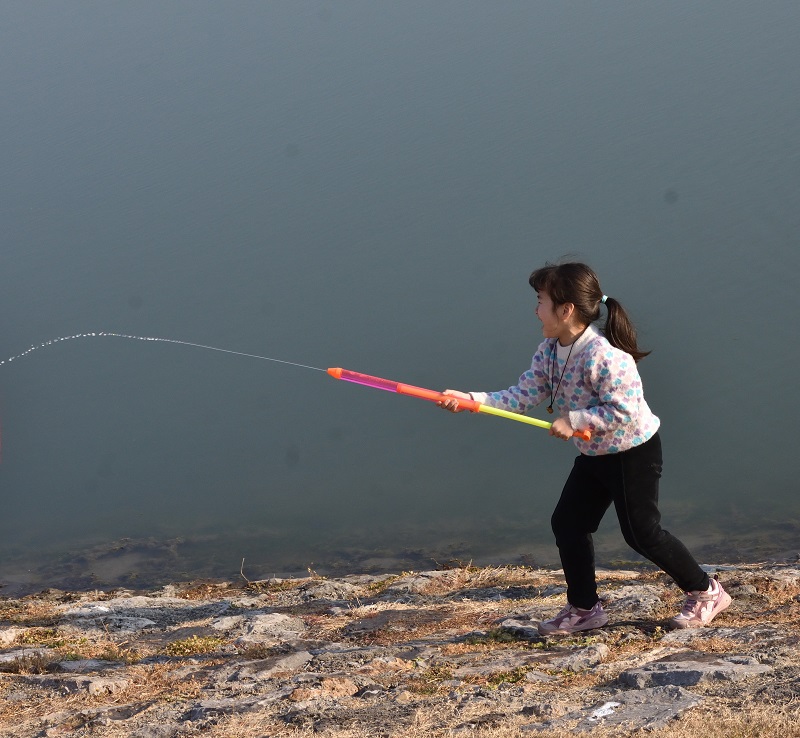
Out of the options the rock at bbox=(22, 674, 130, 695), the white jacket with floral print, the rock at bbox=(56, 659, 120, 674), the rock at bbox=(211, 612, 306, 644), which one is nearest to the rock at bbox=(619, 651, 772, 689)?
the white jacket with floral print

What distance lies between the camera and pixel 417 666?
3.97m

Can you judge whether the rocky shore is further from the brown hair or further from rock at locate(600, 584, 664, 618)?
the brown hair

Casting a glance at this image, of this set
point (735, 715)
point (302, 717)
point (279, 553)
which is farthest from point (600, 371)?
Answer: point (279, 553)

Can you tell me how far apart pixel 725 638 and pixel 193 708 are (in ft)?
6.77

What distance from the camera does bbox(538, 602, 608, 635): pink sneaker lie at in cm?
431

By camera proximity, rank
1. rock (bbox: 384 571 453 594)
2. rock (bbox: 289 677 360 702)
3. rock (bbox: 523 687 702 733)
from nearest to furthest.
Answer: rock (bbox: 523 687 702 733), rock (bbox: 289 677 360 702), rock (bbox: 384 571 453 594)

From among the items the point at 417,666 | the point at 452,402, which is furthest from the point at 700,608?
the point at 452,402

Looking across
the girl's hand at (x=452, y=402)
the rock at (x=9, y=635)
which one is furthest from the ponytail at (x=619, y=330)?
the rock at (x=9, y=635)

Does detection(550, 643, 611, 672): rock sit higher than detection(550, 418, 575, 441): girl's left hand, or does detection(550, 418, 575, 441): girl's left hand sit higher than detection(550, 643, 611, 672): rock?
detection(550, 418, 575, 441): girl's left hand

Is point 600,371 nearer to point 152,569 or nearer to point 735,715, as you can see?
point 735,715

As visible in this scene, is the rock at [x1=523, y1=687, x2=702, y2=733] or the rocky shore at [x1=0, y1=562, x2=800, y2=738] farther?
the rocky shore at [x1=0, y1=562, x2=800, y2=738]

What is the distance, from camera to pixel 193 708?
3.56 meters

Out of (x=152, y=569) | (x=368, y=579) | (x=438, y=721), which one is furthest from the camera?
(x=152, y=569)

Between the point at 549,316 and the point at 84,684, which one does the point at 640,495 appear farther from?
the point at 84,684
